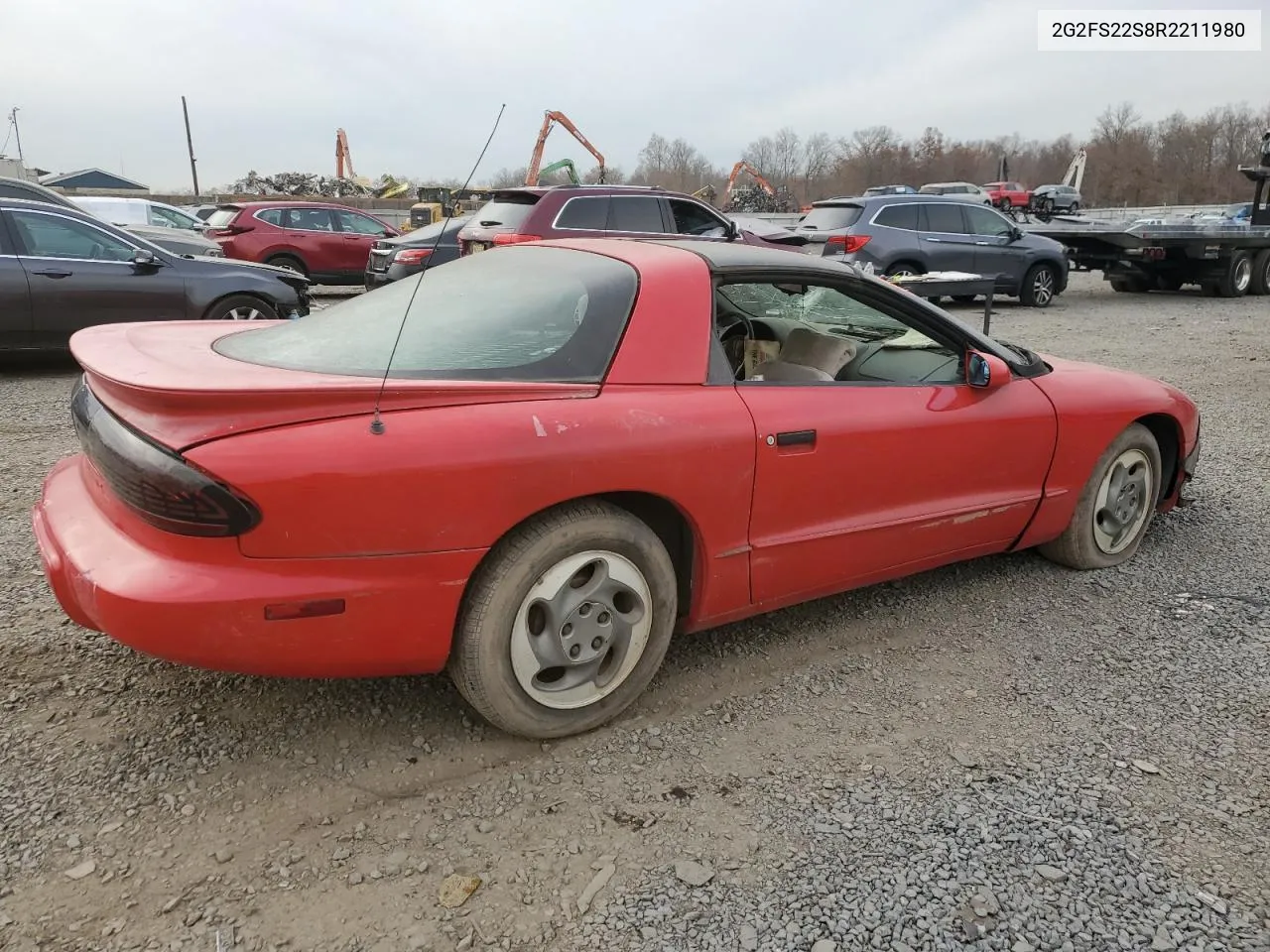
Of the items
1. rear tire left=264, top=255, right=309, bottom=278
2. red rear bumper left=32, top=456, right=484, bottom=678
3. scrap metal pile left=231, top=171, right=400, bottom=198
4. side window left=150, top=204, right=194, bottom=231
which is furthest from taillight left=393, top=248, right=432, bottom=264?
scrap metal pile left=231, top=171, right=400, bottom=198

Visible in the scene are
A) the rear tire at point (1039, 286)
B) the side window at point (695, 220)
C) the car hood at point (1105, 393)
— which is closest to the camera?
the car hood at point (1105, 393)

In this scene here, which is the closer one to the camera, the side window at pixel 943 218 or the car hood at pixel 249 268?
the car hood at pixel 249 268

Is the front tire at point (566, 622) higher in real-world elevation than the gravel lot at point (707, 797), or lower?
higher

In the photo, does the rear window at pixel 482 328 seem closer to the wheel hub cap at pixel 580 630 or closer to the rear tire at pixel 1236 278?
the wheel hub cap at pixel 580 630

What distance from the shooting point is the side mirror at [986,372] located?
3.17 m

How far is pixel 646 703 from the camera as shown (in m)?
2.76

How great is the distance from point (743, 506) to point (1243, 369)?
8.42 m

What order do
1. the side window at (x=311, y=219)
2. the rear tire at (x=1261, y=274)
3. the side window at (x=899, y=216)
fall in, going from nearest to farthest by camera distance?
the side window at (x=899, y=216), the side window at (x=311, y=219), the rear tire at (x=1261, y=274)

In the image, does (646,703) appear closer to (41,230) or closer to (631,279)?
(631,279)

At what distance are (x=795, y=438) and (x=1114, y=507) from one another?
6.06 ft

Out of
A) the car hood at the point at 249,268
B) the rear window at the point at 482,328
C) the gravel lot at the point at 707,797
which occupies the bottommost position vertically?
the gravel lot at the point at 707,797

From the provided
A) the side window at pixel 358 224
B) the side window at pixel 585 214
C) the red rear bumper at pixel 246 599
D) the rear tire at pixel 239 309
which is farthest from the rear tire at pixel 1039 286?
the red rear bumper at pixel 246 599

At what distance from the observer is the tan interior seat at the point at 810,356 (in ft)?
10.5

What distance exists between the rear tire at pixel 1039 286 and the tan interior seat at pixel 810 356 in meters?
12.0
